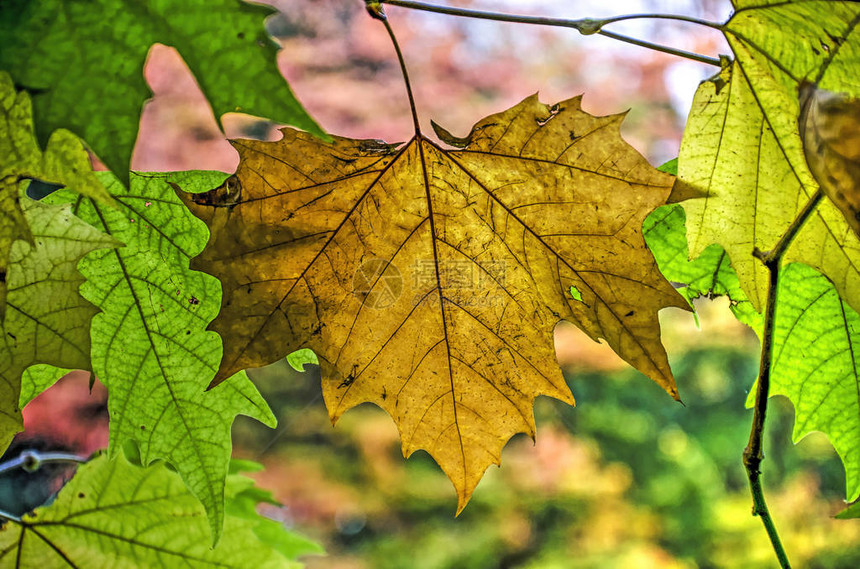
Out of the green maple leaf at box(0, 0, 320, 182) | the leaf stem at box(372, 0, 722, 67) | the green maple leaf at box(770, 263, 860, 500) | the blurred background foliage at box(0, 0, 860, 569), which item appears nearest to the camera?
the green maple leaf at box(0, 0, 320, 182)

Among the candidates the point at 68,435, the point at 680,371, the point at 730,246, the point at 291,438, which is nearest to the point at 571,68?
the point at 680,371

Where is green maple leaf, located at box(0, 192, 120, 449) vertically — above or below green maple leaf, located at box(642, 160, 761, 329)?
below

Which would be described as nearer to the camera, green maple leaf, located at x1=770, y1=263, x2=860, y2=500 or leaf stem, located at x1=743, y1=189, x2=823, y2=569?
leaf stem, located at x1=743, y1=189, x2=823, y2=569

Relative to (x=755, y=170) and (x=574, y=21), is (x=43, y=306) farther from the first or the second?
(x=755, y=170)

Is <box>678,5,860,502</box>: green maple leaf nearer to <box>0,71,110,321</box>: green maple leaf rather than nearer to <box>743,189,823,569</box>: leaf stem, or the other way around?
<box>743,189,823,569</box>: leaf stem

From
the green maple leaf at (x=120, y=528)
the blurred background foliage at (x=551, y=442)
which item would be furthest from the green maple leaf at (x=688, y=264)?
the blurred background foliage at (x=551, y=442)

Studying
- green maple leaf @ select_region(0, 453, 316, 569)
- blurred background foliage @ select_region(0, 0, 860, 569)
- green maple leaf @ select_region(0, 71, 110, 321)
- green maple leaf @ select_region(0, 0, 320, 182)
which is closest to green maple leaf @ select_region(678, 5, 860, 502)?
green maple leaf @ select_region(0, 0, 320, 182)

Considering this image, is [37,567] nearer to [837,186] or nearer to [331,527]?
[837,186]

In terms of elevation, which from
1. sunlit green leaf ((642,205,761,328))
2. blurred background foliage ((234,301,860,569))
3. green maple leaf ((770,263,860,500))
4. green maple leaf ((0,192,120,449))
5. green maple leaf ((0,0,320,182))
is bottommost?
green maple leaf ((0,192,120,449))
